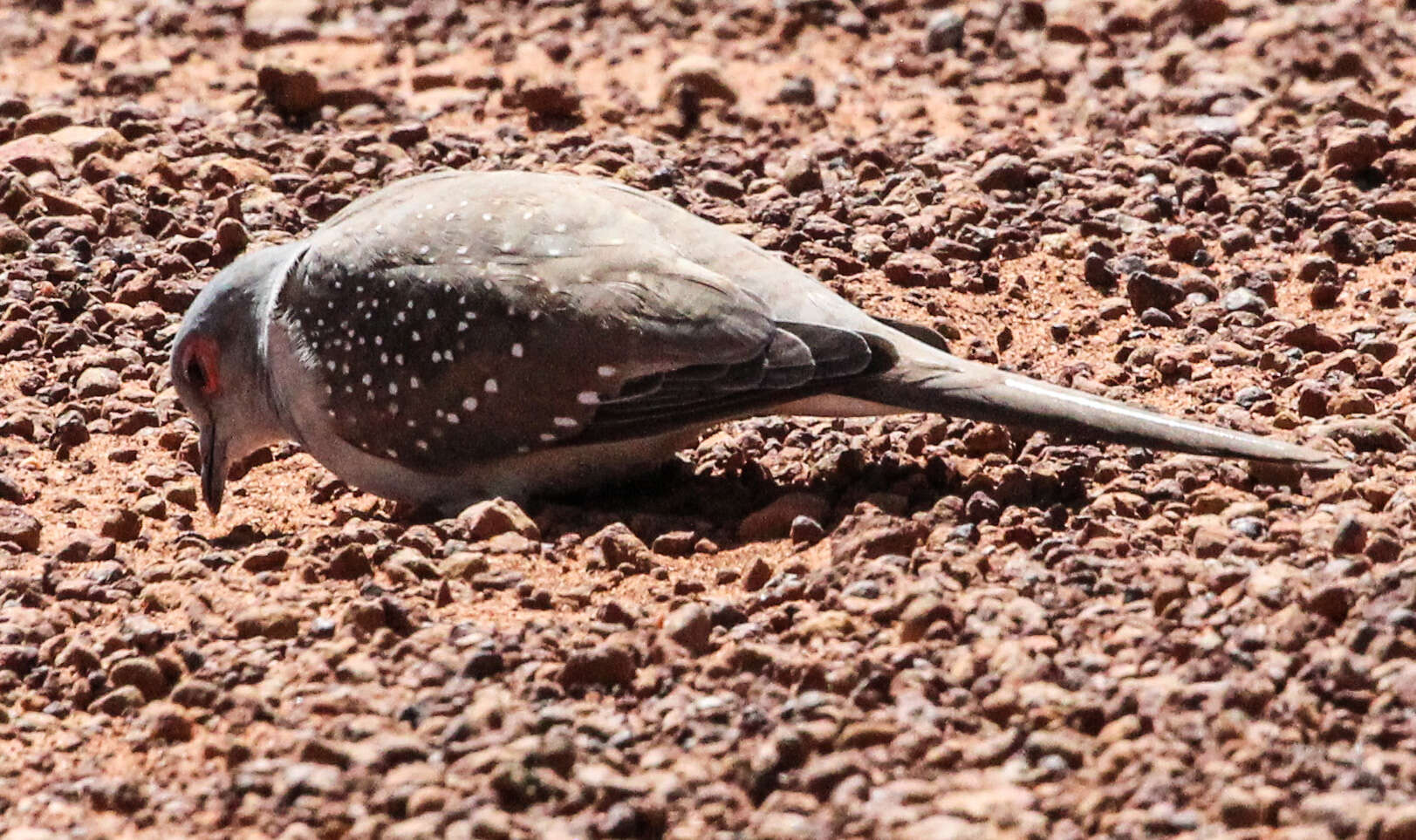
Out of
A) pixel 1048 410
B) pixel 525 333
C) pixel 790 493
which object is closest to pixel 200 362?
pixel 525 333

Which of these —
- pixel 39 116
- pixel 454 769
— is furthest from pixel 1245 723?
pixel 39 116

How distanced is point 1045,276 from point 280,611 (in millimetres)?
3843

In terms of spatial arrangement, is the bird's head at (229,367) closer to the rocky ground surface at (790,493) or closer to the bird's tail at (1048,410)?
the rocky ground surface at (790,493)

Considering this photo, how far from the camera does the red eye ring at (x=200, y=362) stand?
731 centimetres

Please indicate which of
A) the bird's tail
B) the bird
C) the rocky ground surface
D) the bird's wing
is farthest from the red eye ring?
the bird's tail

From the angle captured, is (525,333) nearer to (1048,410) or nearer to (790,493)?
(790,493)

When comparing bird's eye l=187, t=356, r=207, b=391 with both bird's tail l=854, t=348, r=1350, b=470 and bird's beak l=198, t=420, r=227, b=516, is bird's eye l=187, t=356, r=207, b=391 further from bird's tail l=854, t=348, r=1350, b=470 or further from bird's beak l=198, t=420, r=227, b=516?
bird's tail l=854, t=348, r=1350, b=470

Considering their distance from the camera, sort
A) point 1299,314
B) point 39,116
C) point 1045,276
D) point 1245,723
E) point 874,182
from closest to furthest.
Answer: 1. point 1245,723
2. point 1299,314
3. point 1045,276
4. point 874,182
5. point 39,116

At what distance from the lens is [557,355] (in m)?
6.43

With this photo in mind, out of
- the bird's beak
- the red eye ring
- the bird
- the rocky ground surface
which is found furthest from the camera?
the red eye ring

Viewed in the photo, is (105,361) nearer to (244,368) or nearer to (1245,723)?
(244,368)

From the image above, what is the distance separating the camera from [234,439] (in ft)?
23.8

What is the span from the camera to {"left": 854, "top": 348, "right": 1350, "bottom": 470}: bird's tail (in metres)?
6.00

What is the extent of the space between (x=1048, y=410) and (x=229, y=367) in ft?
9.69
